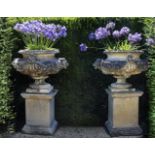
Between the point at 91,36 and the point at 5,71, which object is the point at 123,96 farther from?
the point at 5,71

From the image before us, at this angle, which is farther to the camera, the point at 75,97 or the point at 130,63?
the point at 75,97

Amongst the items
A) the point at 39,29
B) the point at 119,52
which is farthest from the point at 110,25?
the point at 39,29

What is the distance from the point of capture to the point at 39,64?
4770 millimetres

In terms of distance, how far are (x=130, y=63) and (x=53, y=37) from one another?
1023 mm

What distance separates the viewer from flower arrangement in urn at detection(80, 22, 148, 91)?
4828 mm

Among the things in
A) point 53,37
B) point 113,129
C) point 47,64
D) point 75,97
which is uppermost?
point 53,37

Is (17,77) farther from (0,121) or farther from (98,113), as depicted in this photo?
(98,113)

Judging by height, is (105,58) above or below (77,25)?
below

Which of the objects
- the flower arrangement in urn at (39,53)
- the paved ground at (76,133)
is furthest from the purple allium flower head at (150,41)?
the paved ground at (76,133)

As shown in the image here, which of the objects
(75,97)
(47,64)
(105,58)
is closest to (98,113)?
(75,97)

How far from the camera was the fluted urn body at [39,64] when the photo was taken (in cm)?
479

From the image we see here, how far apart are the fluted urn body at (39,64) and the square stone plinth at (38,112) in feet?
0.32

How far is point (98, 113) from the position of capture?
5.43 metres

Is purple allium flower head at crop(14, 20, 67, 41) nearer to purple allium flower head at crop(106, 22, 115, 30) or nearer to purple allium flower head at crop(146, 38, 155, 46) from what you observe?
purple allium flower head at crop(106, 22, 115, 30)
